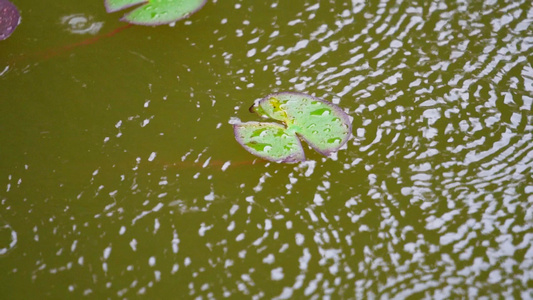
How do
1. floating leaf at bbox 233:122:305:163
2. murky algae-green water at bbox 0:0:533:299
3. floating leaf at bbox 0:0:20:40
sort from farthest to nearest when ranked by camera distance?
floating leaf at bbox 0:0:20:40, floating leaf at bbox 233:122:305:163, murky algae-green water at bbox 0:0:533:299

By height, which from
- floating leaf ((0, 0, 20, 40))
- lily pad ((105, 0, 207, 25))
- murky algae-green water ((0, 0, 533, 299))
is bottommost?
murky algae-green water ((0, 0, 533, 299))

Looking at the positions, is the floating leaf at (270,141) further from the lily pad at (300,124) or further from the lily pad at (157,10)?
the lily pad at (157,10)

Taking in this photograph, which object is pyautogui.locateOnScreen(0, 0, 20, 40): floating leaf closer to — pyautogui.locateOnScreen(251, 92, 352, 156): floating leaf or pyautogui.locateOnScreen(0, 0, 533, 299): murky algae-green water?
pyautogui.locateOnScreen(0, 0, 533, 299): murky algae-green water

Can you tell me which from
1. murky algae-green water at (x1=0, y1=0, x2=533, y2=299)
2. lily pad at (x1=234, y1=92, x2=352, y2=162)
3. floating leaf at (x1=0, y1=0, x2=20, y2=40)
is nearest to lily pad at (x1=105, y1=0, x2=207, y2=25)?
murky algae-green water at (x1=0, y1=0, x2=533, y2=299)

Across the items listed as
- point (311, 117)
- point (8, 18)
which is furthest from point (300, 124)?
point (8, 18)

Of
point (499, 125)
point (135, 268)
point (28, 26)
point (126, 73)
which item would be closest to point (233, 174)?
point (135, 268)

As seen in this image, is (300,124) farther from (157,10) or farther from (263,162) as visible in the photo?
(157,10)

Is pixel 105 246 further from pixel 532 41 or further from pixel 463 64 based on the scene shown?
pixel 532 41

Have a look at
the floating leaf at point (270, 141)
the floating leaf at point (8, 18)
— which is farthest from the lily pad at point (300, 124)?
the floating leaf at point (8, 18)
